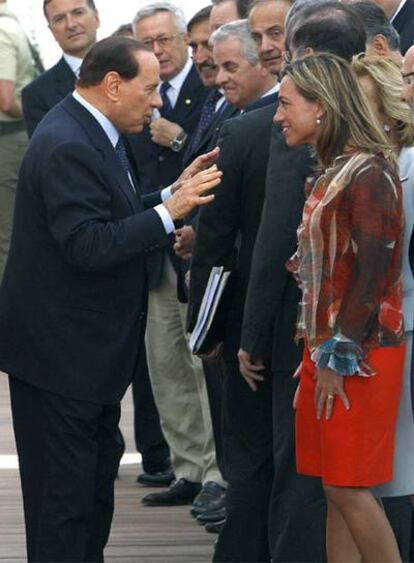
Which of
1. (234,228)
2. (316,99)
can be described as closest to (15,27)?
(234,228)

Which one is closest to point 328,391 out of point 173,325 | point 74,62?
point 173,325

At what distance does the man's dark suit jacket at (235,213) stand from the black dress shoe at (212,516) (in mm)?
1280

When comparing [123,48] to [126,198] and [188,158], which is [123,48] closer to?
[126,198]

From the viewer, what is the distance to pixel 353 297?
490 centimetres

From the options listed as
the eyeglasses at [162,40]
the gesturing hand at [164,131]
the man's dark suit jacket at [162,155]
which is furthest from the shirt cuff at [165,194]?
the eyeglasses at [162,40]

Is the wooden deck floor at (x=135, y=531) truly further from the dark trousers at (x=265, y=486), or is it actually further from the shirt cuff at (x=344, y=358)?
the shirt cuff at (x=344, y=358)

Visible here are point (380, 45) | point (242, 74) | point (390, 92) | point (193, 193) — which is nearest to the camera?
point (390, 92)

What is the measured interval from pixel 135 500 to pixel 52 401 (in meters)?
2.07

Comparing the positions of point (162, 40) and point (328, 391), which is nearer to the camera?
point (328, 391)

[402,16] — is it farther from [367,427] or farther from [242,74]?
[367,427]

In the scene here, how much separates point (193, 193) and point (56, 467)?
3.25 ft

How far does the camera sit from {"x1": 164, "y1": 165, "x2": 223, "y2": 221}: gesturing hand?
18.2 ft

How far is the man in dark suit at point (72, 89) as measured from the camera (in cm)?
806

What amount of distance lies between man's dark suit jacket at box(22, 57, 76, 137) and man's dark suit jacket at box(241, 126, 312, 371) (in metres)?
2.84
